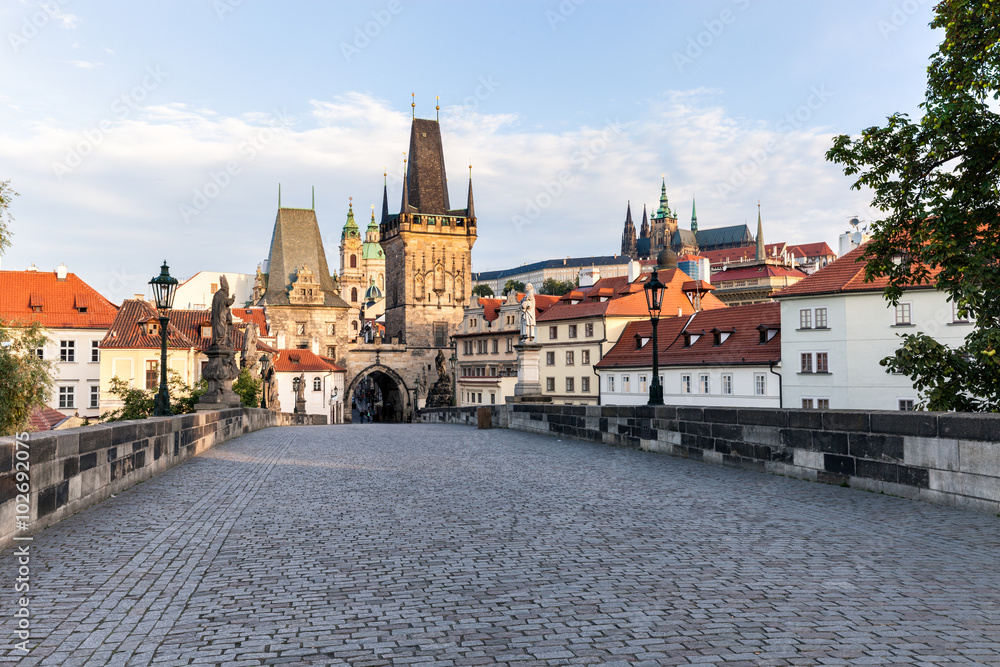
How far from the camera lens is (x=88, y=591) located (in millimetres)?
5137

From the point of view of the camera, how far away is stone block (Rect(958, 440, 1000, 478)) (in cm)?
721

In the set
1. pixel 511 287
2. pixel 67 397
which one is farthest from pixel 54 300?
pixel 511 287

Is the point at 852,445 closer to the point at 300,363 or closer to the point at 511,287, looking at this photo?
the point at 300,363

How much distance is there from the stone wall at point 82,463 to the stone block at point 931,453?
821cm

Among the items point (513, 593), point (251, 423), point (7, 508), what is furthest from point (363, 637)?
point (251, 423)

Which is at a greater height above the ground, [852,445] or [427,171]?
[427,171]

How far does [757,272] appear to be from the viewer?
106 metres

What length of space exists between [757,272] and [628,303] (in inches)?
2016

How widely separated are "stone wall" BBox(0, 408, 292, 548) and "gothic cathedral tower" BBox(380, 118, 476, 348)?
242 feet

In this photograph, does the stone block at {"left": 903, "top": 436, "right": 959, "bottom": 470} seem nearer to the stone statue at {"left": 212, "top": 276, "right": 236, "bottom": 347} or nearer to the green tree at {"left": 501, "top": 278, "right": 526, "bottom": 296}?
the stone statue at {"left": 212, "top": 276, "right": 236, "bottom": 347}

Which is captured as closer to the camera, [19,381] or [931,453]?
[931,453]

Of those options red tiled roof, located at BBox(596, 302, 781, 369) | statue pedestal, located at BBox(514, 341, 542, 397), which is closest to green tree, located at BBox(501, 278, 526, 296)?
red tiled roof, located at BBox(596, 302, 781, 369)

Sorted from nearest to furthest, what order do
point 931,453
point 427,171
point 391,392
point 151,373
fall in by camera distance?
point 931,453, point 151,373, point 391,392, point 427,171

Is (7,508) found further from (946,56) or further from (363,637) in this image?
(946,56)
